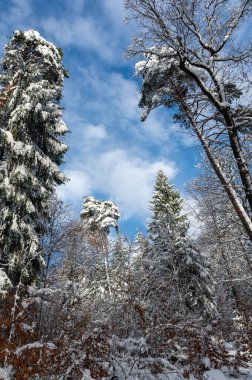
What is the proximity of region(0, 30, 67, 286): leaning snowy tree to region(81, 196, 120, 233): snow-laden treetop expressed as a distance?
45.4ft

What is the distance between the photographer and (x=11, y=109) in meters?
13.1

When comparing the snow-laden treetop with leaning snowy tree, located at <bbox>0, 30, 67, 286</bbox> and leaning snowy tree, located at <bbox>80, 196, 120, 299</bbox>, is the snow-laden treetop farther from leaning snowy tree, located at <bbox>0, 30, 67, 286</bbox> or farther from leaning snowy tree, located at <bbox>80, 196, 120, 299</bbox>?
leaning snowy tree, located at <bbox>0, 30, 67, 286</bbox>

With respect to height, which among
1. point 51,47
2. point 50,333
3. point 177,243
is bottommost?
point 50,333

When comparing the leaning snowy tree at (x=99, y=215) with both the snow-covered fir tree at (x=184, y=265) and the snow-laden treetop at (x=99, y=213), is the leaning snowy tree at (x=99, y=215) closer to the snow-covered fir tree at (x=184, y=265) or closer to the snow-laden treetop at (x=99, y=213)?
the snow-laden treetop at (x=99, y=213)

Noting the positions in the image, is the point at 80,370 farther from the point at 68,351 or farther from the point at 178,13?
the point at 178,13

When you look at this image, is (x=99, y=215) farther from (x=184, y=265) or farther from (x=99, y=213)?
(x=184, y=265)

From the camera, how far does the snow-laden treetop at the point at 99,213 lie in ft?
93.2

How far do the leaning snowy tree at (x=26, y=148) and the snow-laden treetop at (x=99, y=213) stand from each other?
1383 cm

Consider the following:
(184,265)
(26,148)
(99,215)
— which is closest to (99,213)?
(99,215)

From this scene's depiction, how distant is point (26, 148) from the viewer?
12023 millimetres

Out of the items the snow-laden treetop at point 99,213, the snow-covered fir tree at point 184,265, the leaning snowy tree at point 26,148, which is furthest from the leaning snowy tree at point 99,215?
the leaning snowy tree at point 26,148

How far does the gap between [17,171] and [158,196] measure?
1159 cm

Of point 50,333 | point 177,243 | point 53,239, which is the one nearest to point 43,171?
point 53,239

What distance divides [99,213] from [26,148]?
19.2m
